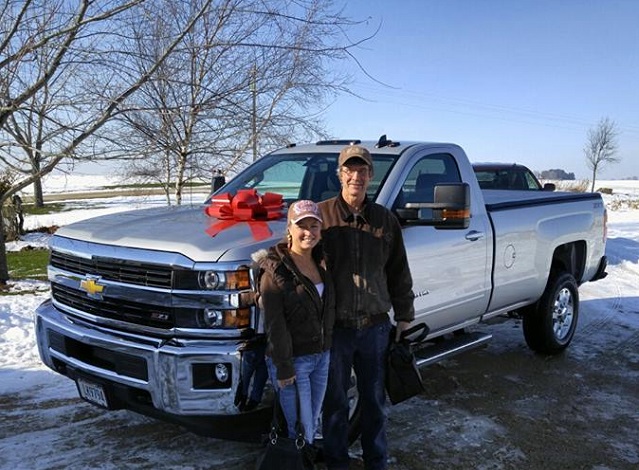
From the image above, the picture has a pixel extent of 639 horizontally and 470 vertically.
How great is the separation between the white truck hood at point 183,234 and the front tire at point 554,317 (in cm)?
324

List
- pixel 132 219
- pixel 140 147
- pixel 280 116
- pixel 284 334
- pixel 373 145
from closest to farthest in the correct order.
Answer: pixel 284 334 → pixel 132 219 → pixel 373 145 → pixel 140 147 → pixel 280 116

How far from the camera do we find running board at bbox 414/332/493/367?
4.23 meters

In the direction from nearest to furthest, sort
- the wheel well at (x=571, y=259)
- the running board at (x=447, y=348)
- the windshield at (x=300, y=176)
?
the running board at (x=447, y=348) < the windshield at (x=300, y=176) < the wheel well at (x=571, y=259)

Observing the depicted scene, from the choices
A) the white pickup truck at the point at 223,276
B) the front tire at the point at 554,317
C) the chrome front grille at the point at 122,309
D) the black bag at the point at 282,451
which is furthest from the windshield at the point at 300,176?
the front tire at the point at 554,317

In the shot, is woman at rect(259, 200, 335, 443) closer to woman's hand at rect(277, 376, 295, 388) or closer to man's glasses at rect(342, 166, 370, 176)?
woman's hand at rect(277, 376, 295, 388)

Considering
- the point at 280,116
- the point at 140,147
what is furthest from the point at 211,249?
the point at 280,116

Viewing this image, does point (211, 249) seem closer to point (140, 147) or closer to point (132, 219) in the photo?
point (132, 219)

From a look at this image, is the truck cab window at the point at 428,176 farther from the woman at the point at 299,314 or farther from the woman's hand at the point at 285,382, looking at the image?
the woman's hand at the point at 285,382

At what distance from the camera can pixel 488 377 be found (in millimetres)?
5375

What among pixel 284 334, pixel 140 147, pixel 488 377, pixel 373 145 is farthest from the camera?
pixel 140 147

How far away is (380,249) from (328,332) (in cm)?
51

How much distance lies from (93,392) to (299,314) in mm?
1399

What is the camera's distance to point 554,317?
6.00m

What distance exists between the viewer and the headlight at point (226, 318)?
3.09 metres
